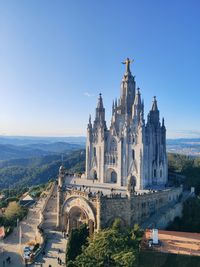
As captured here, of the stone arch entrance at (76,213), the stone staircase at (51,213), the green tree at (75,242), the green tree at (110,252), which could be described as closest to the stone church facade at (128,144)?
the stone staircase at (51,213)

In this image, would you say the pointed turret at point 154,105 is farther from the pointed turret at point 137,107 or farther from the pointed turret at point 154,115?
the pointed turret at point 137,107

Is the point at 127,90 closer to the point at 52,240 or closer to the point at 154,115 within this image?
the point at 154,115

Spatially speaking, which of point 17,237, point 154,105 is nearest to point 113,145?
point 154,105

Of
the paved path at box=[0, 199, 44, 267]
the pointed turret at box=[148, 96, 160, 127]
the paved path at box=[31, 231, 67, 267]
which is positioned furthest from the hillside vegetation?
the paved path at box=[31, 231, 67, 267]

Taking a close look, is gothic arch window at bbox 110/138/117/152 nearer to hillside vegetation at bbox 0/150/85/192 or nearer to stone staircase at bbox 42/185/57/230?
stone staircase at bbox 42/185/57/230

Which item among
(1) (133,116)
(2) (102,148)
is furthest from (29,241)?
(1) (133,116)

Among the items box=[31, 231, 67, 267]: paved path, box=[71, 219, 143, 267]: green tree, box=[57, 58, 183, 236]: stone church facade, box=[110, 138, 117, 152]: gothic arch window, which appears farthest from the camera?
box=[110, 138, 117, 152]: gothic arch window
